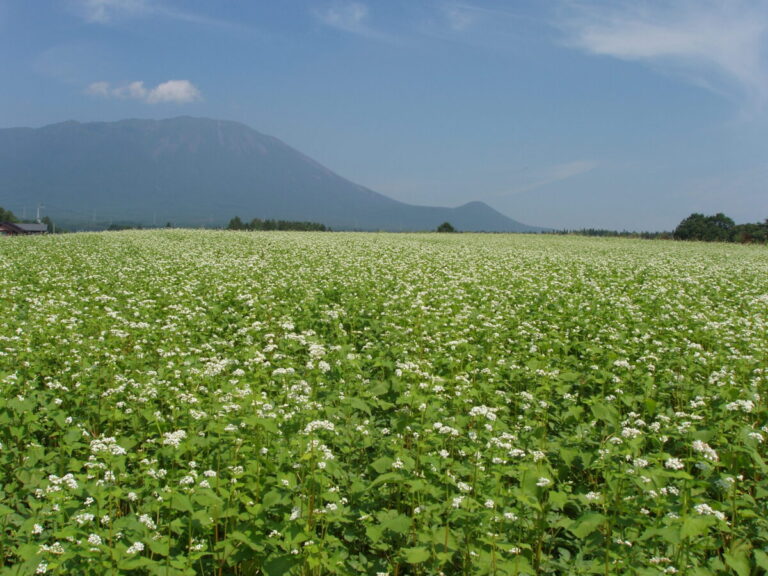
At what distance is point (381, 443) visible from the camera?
5.21 meters

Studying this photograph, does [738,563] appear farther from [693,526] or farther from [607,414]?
[607,414]

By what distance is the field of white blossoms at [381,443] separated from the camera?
3752mm

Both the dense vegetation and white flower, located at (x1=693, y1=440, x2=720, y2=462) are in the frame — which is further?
the dense vegetation

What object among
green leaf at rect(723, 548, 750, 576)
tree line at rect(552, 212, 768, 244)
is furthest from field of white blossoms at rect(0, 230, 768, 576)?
tree line at rect(552, 212, 768, 244)

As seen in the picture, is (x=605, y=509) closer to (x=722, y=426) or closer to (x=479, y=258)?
(x=722, y=426)

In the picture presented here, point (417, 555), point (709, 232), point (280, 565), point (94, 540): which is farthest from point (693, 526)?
point (709, 232)

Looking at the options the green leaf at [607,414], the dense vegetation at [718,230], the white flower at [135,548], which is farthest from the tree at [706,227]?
the white flower at [135,548]

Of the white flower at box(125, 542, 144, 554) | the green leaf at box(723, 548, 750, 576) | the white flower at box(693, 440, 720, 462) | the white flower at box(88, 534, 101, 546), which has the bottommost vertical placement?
the white flower at box(125, 542, 144, 554)

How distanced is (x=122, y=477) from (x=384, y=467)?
7.30ft

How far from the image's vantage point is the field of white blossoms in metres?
3.75

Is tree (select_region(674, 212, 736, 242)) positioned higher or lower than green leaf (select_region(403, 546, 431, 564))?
higher

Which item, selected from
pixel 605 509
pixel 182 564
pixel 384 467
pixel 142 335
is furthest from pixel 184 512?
pixel 142 335

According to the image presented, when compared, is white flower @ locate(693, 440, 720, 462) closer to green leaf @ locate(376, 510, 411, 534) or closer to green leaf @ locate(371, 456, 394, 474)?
green leaf @ locate(376, 510, 411, 534)

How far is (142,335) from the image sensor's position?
9.65 m
